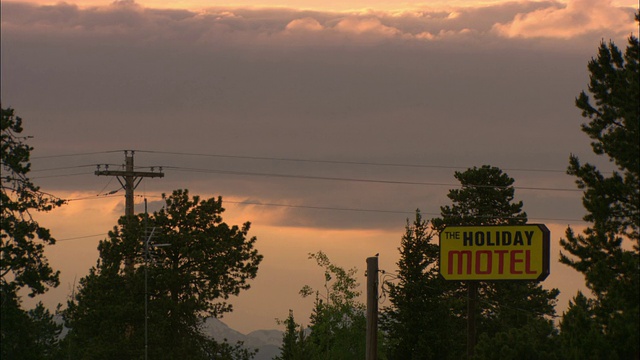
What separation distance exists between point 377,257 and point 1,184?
16.7 meters

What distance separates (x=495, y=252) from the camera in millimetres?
53656

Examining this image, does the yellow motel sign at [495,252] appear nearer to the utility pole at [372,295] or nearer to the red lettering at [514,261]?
the red lettering at [514,261]

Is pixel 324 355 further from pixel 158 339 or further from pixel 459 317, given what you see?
pixel 158 339

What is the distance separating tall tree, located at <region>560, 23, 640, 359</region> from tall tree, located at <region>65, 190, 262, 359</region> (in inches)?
1482

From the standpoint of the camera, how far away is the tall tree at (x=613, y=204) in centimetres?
3719

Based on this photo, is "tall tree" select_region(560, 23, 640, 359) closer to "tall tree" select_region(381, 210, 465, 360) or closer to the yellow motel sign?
the yellow motel sign

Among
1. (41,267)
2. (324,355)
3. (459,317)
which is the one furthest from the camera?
(324,355)

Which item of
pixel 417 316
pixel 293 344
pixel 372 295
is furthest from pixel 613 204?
pixel 293 344

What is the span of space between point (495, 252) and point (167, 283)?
2749 cm

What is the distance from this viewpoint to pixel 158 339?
72.9 metres

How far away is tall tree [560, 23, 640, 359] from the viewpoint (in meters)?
37.2

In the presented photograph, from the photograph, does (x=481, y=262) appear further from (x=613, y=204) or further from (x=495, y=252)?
(x=613, y=204)

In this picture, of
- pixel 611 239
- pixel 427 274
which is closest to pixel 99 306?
pixel 427 274

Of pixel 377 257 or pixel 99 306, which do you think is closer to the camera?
pixel 377 257
